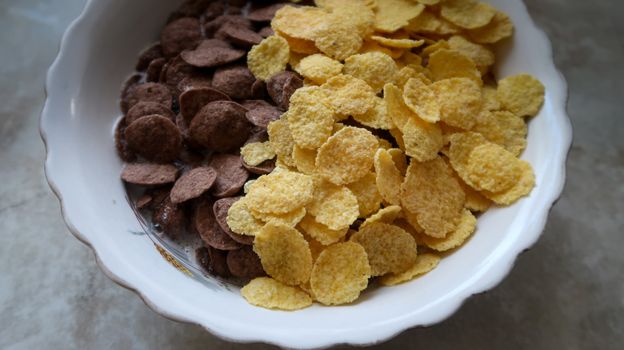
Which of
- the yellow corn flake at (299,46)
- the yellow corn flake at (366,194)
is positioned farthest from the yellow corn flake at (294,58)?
the yellow corn flake at (366,194)

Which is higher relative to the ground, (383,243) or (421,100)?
(421,100)

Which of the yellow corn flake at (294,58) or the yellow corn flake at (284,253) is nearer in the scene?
the yellow corn flake at (284,253)

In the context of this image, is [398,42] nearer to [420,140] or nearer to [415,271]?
[420,140]

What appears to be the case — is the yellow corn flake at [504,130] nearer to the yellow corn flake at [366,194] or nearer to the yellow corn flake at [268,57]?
the yellow corn flake at [366,194]

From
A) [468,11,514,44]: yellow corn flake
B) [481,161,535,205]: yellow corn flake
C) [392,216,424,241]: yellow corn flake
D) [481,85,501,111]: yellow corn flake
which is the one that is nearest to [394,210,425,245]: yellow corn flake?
[392,216,424,241]: yellow corn flake

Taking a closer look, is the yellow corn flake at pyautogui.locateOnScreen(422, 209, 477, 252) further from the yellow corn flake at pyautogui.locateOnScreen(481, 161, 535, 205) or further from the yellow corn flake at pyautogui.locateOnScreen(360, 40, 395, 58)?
the yellow corn flake at pyautogui.locateOnScreen(360, 40, 395, 58)

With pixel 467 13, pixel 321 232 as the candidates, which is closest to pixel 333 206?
pixel 321 232
